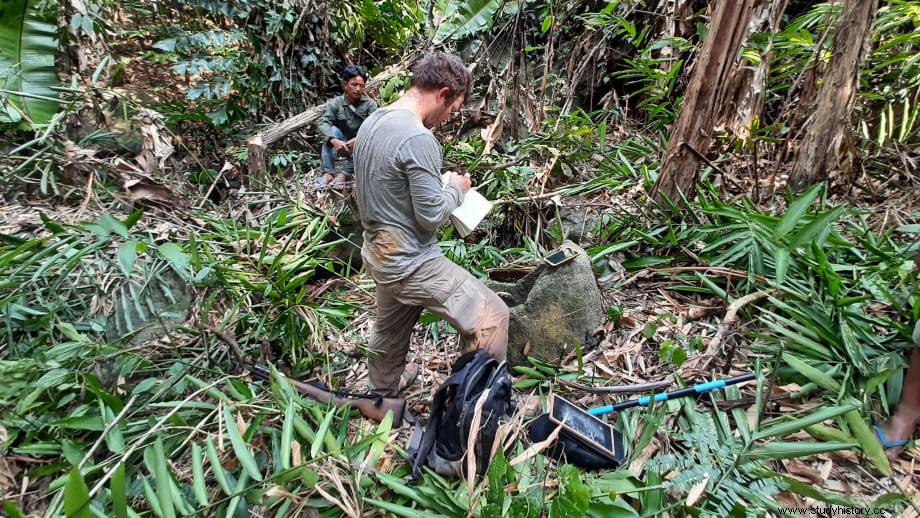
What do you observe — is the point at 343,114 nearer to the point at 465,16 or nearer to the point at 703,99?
the point at 465,16

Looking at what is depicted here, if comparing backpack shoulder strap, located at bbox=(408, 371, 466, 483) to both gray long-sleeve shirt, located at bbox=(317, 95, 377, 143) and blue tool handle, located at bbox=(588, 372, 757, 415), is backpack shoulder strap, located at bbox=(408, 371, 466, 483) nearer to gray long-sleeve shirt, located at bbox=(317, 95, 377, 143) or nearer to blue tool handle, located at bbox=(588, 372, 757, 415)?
blue tool handle, located at bbox=(588, 372, 757, 415)

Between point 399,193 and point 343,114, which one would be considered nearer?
point 399,193

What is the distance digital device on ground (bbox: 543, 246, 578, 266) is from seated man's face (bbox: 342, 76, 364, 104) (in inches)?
117

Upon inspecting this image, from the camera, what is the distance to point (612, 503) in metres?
1.54

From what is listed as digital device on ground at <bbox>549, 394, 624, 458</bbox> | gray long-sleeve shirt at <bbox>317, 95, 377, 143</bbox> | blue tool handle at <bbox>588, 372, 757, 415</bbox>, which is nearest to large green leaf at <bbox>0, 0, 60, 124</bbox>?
gray long-sleeve shirt at <bbox>317, 95, 377, 143</bbox>

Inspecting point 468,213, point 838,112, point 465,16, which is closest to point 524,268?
Answer: point 468,213

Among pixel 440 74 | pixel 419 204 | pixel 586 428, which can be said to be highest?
pixel 440 74

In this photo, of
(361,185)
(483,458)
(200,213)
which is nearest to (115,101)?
(200,213)

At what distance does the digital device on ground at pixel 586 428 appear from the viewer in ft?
5.75

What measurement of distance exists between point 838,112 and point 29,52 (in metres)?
6.24

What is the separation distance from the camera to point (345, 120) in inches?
185

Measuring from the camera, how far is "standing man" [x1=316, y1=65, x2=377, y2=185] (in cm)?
446

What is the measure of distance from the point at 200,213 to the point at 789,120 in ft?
16.0

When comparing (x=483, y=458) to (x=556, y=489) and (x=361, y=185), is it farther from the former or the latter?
(x=361, y=185)
